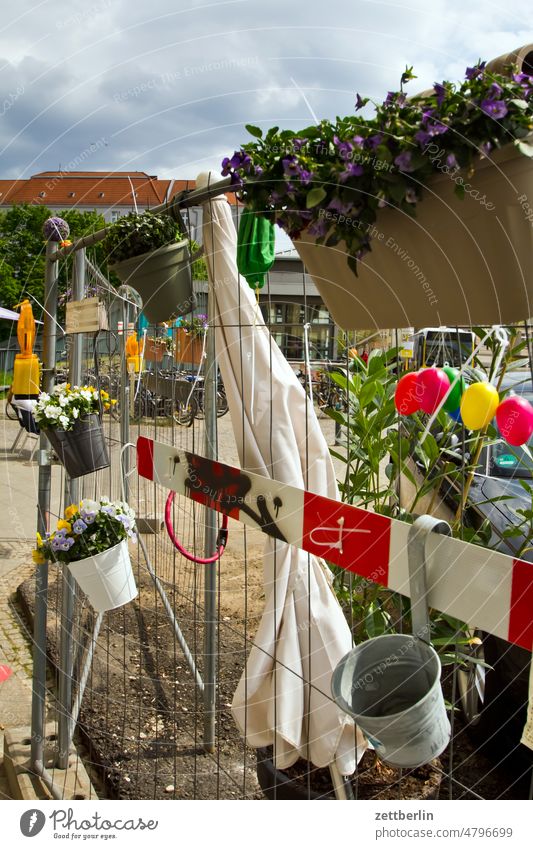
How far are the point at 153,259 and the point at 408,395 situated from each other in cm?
85

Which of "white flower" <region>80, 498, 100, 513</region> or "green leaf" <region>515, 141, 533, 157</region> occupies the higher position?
"green leaf" <region>515, 141, 533, 157</region>

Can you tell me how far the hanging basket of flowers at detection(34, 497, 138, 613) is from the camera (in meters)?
2.10

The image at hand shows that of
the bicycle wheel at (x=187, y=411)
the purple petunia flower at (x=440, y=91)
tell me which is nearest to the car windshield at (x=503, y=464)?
the bicycle wheel at (x=187, y=411)

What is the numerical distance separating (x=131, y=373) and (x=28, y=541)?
69.1 inches

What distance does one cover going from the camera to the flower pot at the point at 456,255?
0.94 m

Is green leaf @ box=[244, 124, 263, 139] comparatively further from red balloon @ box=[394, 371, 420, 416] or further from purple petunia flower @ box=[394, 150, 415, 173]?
red balloon @ box=[394, 371, 420, 416]

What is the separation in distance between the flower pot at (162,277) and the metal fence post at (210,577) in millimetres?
158

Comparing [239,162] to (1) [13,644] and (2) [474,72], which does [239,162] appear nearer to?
(2) [474,72]

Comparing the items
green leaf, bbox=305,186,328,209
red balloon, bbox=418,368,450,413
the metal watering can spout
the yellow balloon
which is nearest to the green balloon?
red balloon, bbox=418,368,450,413

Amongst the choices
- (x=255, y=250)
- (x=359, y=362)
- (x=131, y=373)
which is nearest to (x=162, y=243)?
(x=255, y=250)

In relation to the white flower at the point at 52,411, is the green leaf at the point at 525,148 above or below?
above

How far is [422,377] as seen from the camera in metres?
1.38

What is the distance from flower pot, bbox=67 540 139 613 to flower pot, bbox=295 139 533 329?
1277 mm

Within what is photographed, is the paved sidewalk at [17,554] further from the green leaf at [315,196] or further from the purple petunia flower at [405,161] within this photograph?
the purple petunia flower at [405,161]
